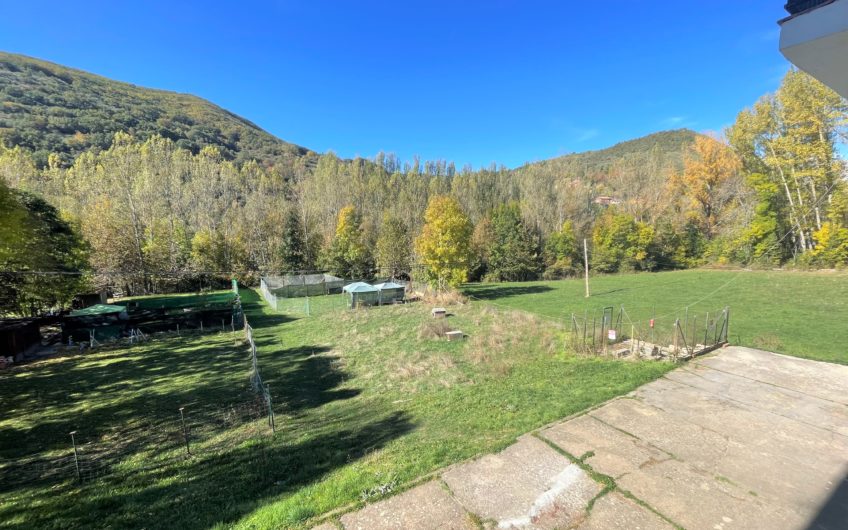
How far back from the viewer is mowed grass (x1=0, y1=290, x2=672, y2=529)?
204 inches

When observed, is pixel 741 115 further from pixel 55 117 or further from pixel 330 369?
pixel 55 117


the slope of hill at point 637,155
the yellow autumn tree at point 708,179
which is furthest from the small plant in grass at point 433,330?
the slope of hill at point 637,155

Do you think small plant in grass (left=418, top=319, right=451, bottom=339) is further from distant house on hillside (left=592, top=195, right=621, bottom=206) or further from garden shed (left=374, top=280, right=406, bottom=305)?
distant house on hillside (left=592, top=195, right=621, bottom=206)

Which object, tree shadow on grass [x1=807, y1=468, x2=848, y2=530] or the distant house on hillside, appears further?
the distant house on hillside

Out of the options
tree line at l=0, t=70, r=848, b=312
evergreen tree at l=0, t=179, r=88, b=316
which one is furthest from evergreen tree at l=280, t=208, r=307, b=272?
evergreen tree at l=0, t=179, r=88, b=316

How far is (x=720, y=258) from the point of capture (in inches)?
1781

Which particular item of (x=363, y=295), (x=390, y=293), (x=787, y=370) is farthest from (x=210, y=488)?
(x=390, y=293)

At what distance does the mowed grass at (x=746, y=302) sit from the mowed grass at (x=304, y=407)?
8.26 metres

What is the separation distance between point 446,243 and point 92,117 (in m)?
128

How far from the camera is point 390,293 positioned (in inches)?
1200

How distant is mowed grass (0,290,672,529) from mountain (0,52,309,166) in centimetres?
9232

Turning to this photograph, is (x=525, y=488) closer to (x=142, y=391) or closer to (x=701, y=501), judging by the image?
(x=701, y=501)

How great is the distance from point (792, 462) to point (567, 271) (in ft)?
168

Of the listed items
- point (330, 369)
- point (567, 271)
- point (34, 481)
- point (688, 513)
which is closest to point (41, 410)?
point (34, 481)
